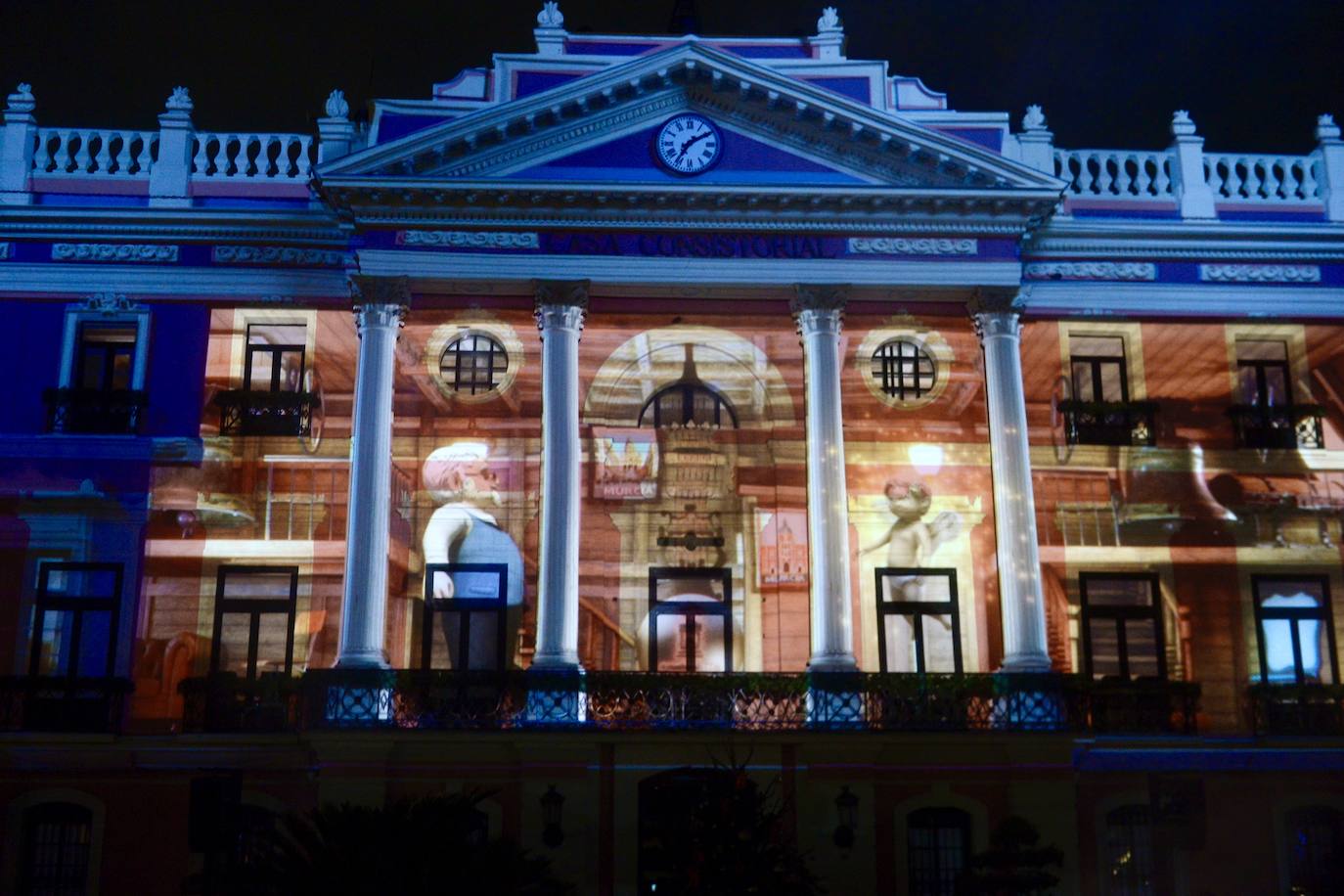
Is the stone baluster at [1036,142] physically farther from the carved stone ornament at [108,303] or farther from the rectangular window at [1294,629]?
the carved stone ornament at [108,303]

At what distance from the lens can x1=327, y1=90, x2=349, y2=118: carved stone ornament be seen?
2756 centimetres

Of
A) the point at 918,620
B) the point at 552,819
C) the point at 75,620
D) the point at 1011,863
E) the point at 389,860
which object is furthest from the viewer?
the point at 918,620

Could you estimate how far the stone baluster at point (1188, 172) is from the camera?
1120 inches

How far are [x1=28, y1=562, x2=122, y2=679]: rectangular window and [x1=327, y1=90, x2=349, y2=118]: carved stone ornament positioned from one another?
31.3ft

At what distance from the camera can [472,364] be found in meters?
29.6

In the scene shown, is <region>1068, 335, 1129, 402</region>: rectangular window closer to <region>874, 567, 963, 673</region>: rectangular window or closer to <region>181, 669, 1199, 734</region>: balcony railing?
<region>874, 567, 963, 673</region>: rectangular window

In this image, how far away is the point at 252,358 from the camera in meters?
28.5

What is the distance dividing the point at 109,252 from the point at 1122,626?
2107 centimetres

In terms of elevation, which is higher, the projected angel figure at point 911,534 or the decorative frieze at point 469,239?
the decorative frieze at point 469,239

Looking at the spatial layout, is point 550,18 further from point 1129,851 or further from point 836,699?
point 1129,851

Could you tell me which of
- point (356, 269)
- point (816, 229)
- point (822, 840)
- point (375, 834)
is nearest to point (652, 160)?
point (816, 229)

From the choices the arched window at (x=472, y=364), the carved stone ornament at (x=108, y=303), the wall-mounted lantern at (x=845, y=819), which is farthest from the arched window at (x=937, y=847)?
the carved stone ornament at (x=108, y=303)

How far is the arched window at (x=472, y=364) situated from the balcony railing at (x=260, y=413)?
10.2ft

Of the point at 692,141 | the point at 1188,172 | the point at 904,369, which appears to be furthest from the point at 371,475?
the point at 1188,172
